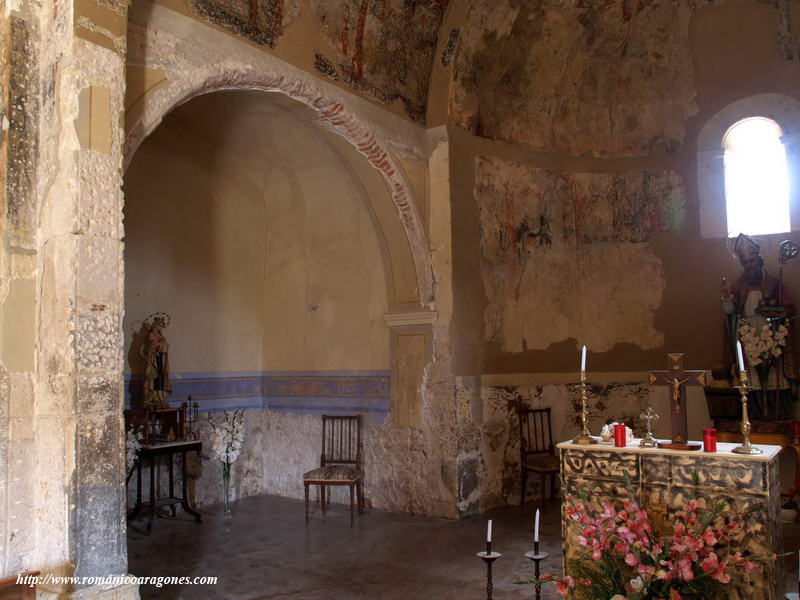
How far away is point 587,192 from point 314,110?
11.6ft

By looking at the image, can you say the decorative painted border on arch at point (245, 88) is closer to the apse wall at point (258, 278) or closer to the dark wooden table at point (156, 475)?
the apse wall at point (258, 278)

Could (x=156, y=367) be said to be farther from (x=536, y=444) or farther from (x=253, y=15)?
(x=536, y=444)

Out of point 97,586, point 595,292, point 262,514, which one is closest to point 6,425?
point 97,586

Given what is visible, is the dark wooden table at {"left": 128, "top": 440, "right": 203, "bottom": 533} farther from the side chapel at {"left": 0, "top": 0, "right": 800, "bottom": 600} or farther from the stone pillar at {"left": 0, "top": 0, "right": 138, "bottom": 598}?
the stone pillar at {"left": 0, "top": 0, "right": 138, "bottom": 598}

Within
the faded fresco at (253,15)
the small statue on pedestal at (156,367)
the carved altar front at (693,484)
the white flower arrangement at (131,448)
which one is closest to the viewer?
the carved altar front at (693,484)

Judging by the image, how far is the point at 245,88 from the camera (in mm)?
5340

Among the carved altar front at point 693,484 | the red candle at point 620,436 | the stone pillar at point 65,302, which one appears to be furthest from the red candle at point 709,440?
the stone pillar at point 65,302

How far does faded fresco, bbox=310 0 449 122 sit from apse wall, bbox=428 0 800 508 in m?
0.20

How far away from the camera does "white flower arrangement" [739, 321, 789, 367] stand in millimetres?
6711

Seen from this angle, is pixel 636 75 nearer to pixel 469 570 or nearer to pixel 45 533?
pixel 469 570

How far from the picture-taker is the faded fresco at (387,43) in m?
6.16

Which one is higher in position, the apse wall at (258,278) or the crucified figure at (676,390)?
the apse wall at (258,278)

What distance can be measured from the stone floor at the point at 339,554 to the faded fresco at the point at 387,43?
3.94 m

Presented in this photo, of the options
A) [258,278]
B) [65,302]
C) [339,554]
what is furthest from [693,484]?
[258,278]
